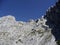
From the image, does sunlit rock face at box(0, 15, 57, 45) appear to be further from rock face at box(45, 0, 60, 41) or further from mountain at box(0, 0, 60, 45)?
rock face at box(45, 0, 60, 41)

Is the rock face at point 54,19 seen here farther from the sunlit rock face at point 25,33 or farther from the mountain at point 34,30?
the sunlit rock face at point 25,33

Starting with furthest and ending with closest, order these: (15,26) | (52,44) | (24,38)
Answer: (15,26) < (24,38) < (52,44)

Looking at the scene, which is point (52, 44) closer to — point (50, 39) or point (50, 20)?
point (50, 39)

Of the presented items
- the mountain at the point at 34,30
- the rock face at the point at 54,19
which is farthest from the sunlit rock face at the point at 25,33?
the rock face at the point at 54,19

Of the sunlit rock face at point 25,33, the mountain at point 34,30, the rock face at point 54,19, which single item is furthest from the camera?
the rock face at point 54,19

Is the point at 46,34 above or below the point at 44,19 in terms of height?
below

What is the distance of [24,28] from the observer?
2766 inches

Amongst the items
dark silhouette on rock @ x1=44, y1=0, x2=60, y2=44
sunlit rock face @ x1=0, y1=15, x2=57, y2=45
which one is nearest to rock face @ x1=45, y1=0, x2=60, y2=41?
dark silhouette on rock @ x1=44, y1=0, x2=60, y2=44

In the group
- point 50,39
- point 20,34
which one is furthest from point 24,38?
point 50,39

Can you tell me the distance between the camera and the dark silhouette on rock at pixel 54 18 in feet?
214

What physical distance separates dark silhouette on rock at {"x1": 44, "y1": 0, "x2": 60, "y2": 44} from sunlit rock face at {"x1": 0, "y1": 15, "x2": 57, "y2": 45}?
3.85 ft

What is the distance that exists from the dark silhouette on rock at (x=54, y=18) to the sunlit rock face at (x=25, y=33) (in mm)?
1175

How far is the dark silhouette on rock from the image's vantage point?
65156mm

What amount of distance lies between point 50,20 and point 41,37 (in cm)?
744
